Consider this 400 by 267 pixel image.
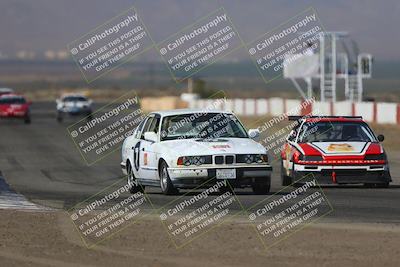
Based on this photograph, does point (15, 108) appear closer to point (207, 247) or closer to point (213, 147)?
point (213, 147)

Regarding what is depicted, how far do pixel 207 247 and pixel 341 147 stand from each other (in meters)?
8.27

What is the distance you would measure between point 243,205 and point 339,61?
47.5 meters

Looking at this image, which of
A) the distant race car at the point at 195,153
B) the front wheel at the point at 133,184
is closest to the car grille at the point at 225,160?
the distant race car at the point at 195,153

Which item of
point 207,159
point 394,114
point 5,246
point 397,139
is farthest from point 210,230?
point 394,114

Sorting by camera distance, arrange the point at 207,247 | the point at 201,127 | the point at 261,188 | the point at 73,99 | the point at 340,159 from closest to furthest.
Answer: the point at 207,247, the point at 261,188, the point at 201,127, the point at 340,159, the point at 73,99

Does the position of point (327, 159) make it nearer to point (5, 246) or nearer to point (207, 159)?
point (207, 159)

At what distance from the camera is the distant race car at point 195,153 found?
57.2 ft

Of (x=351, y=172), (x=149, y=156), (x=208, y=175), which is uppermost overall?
(x=149, y=156)

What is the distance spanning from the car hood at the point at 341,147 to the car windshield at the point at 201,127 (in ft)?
6.01

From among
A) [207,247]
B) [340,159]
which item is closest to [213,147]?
[340,159]

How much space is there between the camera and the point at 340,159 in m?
19.4

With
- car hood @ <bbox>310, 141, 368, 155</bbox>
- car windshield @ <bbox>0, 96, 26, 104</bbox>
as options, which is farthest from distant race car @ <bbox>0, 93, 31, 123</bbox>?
car hood @ <bbox>310, 141, 368, 155</bbox>

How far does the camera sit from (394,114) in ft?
141

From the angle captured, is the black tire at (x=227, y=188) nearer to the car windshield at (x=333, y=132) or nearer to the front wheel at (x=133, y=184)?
the front wheel at (x=133, y=184)
